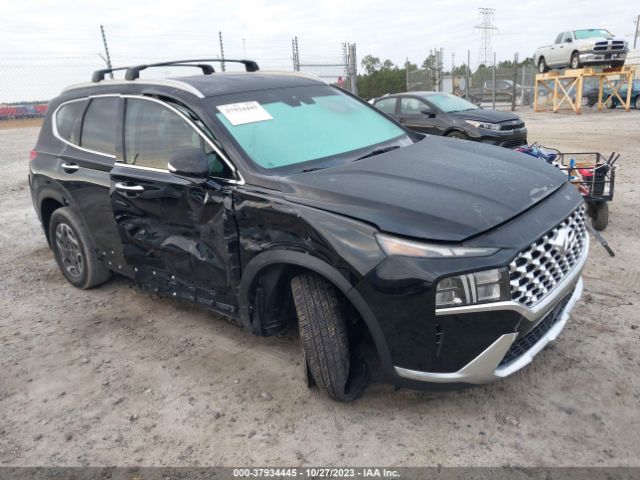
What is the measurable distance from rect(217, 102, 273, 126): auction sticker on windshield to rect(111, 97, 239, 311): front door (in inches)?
8.4

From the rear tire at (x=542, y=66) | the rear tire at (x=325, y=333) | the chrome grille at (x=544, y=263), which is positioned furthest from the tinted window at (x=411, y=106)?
the rear tire at (x=542, y=66)

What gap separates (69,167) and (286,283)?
2.36 meters

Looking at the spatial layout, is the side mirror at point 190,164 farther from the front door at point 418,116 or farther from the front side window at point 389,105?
the front side window at point 389,105

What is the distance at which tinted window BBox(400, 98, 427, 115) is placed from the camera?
1084 centimetres

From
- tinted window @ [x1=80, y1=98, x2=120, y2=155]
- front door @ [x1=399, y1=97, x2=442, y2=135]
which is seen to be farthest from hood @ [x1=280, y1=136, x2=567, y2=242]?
front door @ [x1=399, y1=97, x2=442, y2=135]

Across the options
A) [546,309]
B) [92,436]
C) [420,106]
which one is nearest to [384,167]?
[546,309]

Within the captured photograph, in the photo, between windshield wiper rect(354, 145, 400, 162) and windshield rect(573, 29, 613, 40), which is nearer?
windshield wiper rect(354, 145, 400, 162)

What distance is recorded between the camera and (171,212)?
3355mm

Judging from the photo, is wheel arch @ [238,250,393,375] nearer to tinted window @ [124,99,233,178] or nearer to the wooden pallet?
tinted window @ [124,99,233,178]

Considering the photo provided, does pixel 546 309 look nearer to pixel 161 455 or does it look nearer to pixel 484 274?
pixel 484 274

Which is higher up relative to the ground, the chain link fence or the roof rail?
the roof rail

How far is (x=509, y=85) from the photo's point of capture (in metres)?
28.1

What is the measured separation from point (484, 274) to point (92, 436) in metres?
2.25

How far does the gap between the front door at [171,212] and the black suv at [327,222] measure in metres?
0.01
